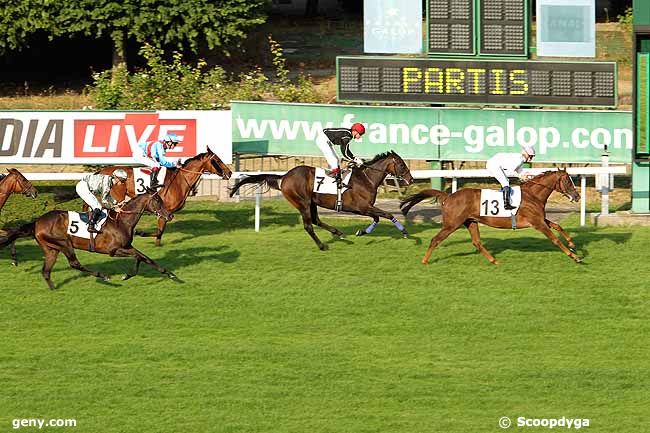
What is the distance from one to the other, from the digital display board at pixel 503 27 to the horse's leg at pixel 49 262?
31.5 feet

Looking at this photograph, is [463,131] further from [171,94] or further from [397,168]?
[171,94]

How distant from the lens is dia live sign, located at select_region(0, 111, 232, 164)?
25.0 m

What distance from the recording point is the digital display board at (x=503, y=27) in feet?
86.4

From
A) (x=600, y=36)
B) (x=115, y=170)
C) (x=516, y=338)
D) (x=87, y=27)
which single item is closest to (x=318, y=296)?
(x=516, y=338)

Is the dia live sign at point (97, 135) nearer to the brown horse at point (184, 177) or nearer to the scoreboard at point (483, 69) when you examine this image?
the brown horse at point (184, 177)

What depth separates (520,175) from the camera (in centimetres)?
2173

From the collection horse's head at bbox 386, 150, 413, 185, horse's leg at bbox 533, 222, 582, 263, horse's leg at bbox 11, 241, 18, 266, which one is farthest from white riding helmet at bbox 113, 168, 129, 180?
horse's leg at bbox 533, 222, 582, 263

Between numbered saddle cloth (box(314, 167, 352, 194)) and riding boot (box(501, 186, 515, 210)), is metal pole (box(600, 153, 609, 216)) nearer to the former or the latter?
riding boot (box(501, 186, 515, 210))

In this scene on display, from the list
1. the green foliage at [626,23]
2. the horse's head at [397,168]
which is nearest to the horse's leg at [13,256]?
the horse's head at [397,168]

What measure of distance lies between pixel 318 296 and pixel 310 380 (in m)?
3.51

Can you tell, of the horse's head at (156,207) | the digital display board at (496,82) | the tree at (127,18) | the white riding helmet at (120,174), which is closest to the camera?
the horse's head at (156,207)

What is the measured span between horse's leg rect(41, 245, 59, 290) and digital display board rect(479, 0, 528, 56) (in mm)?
9593

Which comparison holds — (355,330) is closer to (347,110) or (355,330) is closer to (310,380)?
(310,380)

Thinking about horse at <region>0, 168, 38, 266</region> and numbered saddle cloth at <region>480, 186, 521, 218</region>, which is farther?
horse at <region>0, 168, 38, 266</region>
